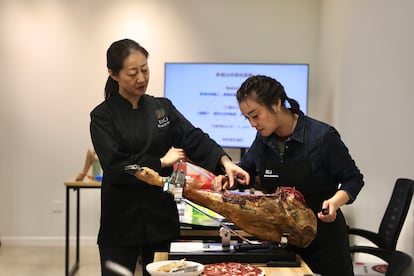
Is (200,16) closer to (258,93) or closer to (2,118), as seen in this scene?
(2,118)

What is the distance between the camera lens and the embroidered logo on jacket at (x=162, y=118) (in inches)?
79.5

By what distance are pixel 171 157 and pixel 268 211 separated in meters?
0.42

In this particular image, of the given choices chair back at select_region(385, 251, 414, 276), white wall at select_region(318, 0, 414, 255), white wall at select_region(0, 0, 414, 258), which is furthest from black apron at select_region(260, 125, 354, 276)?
white wall at select_region(0, 0, 414, 258)

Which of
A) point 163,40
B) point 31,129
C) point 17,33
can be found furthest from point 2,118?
point 163,40

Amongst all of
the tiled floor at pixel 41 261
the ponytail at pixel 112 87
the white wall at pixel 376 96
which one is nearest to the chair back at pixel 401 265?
the ponytail at pixel 112 87

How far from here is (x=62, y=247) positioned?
477 centimetres

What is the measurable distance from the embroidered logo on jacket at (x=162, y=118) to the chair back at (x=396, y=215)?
1417mm

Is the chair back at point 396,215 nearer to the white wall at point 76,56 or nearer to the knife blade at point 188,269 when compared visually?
the knife blade at point 188,269

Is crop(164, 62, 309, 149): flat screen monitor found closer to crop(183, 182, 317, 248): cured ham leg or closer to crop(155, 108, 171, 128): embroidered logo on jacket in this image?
crop(155, 108, 171, 128): embroidered logo on jacket

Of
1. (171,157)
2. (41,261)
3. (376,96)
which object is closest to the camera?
(171,157)

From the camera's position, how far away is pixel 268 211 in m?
1.74

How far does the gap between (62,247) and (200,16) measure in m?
2.37

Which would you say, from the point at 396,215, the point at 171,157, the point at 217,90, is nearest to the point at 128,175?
the point at 171,157

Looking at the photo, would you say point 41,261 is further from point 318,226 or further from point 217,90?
point 318,226
